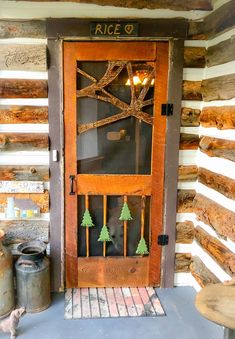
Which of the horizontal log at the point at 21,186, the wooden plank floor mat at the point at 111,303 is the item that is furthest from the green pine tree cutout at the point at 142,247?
the horizontal log at the point at 21,186

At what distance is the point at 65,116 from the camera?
3152 millimetres

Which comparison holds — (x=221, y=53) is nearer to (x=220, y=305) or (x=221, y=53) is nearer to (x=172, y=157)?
(x=172, y=157)

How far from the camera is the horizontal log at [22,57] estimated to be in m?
3.01

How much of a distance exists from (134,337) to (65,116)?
2.00 meters

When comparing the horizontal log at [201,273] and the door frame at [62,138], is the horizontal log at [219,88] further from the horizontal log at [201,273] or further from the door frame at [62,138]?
the horizontal log at [201,273]

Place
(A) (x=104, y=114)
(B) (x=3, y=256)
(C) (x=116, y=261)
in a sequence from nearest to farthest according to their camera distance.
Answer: (B) (x=3, y=256)
(A) (x=104, y=114)
(C) (x=116, y=261)

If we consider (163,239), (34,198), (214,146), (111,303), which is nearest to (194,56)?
(214,146)

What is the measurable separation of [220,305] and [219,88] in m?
1.73

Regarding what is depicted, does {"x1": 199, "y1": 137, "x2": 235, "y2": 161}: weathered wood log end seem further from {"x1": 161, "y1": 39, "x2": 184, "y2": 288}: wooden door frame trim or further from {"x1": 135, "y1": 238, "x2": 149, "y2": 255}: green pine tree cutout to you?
{"x1": 135, "y1": 238, "x2": 149, "y2": 255}: green pine tree cutout

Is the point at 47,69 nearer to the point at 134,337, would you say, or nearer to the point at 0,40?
the point at 0,40

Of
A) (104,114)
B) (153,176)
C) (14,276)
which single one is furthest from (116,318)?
(104,114)

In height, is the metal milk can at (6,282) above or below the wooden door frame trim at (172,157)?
below

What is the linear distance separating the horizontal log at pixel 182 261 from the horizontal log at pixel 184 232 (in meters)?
0.15

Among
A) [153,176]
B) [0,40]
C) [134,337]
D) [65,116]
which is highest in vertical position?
[0,40]
